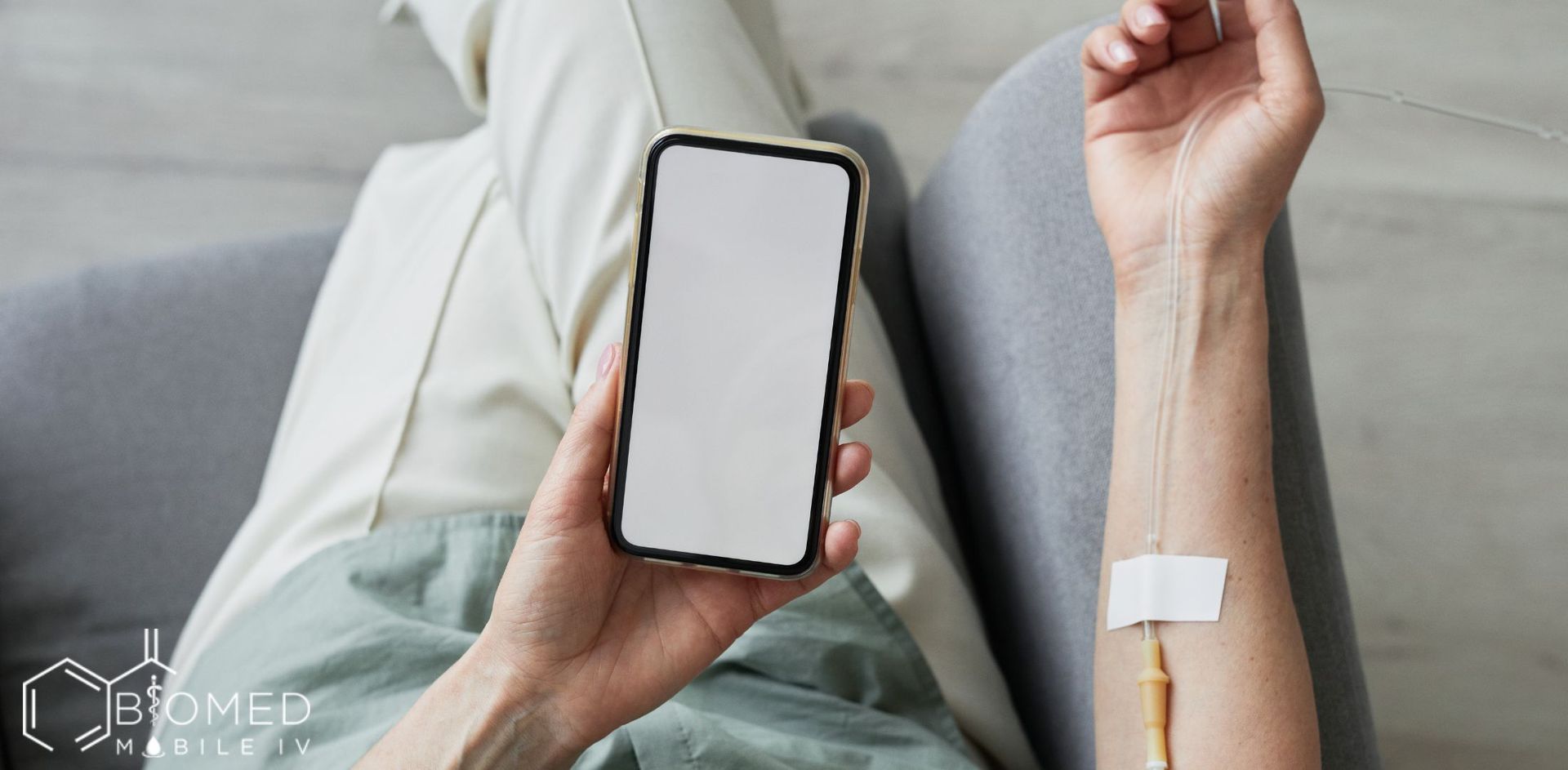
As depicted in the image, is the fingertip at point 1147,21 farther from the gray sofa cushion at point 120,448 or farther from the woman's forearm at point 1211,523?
the gray sofa cushion at point 120,448

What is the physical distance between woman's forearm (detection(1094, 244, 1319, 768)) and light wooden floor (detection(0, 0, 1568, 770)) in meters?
0.71

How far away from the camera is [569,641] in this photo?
57 cm

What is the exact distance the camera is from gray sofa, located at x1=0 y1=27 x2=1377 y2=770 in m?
0.75

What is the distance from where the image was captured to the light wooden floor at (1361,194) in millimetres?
1259

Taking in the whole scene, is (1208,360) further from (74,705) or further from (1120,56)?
(74,705)

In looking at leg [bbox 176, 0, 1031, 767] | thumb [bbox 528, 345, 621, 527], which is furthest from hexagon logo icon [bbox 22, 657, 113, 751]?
thumb [bbox 528, 345, 621, 527]

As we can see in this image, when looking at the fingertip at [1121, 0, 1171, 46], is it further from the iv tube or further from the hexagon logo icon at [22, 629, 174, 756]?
the hexagon logo icon at [22, 629, 174, 756]

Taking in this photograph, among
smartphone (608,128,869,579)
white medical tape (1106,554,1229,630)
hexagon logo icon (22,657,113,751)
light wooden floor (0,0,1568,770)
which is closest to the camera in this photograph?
smartphone (608,128,869,579)

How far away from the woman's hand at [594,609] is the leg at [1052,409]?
25cm

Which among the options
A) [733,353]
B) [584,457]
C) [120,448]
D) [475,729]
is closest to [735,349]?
[733,353]

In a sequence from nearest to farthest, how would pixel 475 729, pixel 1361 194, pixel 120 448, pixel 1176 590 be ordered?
pixel 475 729 < pixel 1176 590 < pixel 120 448 < pixel 1361 194

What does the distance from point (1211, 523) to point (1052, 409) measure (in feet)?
0.48

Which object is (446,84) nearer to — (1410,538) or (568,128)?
(568,128)

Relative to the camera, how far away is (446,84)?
1.41m
